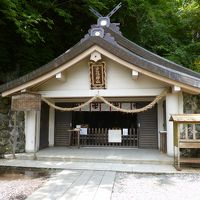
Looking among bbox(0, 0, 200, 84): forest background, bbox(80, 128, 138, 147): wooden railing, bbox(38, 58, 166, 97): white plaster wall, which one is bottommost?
bbox(80, 128, 138, 147): wooden railing

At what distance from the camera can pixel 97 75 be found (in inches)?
376

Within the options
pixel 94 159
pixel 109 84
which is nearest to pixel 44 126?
pixel 94 159

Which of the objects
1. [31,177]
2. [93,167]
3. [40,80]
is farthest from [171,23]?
[31,177]

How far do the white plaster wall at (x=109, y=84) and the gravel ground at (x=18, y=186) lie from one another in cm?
413

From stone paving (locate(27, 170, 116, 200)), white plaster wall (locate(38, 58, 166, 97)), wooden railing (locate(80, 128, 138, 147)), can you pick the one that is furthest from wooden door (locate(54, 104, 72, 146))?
stone paving (locate(27, 170, 116, 200))

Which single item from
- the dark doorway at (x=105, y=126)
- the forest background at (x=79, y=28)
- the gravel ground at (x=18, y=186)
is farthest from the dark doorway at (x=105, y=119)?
the gravel ground at (x=18, y=186)

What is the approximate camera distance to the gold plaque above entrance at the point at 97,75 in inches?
371

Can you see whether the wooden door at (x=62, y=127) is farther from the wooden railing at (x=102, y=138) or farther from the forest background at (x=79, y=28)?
the forest background at (x=79, y=28)

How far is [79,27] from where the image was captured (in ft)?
54.4

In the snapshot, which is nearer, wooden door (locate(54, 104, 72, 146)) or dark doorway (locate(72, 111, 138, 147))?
dark doorway (locate(72, 111, 138, 147))

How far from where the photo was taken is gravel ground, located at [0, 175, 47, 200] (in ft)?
16.8

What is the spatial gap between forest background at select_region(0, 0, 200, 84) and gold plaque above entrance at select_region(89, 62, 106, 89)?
340 centimetres

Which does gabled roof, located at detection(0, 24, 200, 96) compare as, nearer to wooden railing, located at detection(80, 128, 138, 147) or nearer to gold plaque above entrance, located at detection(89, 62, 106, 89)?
gold plaque above entrance, located at detection(89, 62, 106, 89)

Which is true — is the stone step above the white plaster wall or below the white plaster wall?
below
